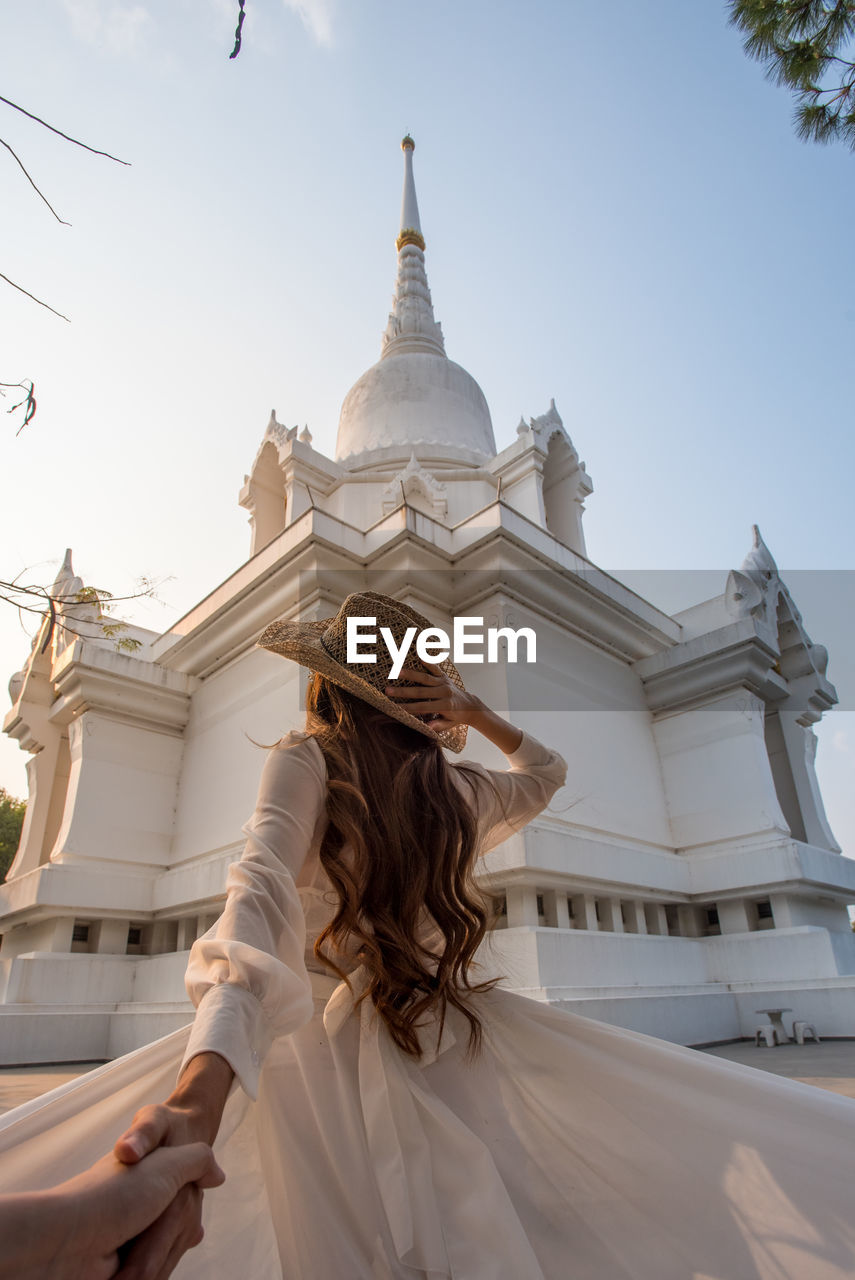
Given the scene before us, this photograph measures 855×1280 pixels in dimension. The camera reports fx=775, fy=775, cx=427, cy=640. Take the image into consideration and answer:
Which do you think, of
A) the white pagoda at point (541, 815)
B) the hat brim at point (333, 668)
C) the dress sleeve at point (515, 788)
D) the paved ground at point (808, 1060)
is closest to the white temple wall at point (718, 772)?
the white pagoda at point (541, 815)

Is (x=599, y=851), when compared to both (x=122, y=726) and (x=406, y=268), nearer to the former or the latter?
(x=122, y=726)

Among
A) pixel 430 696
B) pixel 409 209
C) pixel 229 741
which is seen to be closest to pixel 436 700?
pixel 430 696

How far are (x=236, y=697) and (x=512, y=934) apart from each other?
373 cm

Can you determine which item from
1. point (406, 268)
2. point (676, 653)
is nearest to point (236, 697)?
point (676, 653)

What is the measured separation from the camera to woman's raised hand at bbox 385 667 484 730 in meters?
1.81

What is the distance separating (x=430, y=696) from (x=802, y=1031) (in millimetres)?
5614

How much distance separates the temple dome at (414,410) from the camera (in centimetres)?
1225

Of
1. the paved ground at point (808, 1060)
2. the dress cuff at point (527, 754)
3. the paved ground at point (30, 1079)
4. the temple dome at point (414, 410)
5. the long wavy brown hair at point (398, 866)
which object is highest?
the temple dome at point (414, 410)

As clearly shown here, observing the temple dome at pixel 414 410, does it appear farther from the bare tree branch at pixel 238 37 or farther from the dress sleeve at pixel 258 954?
the dress sleeve at pixel 258 954

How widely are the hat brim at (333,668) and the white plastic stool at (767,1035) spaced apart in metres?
5.07

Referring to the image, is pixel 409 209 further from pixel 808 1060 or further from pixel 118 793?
pixel 808 1060

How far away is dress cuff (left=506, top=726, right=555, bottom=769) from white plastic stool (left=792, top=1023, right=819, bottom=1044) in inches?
200

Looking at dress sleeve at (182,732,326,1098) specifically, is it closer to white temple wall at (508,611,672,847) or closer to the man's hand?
the man's hand

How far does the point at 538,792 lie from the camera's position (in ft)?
7.02
